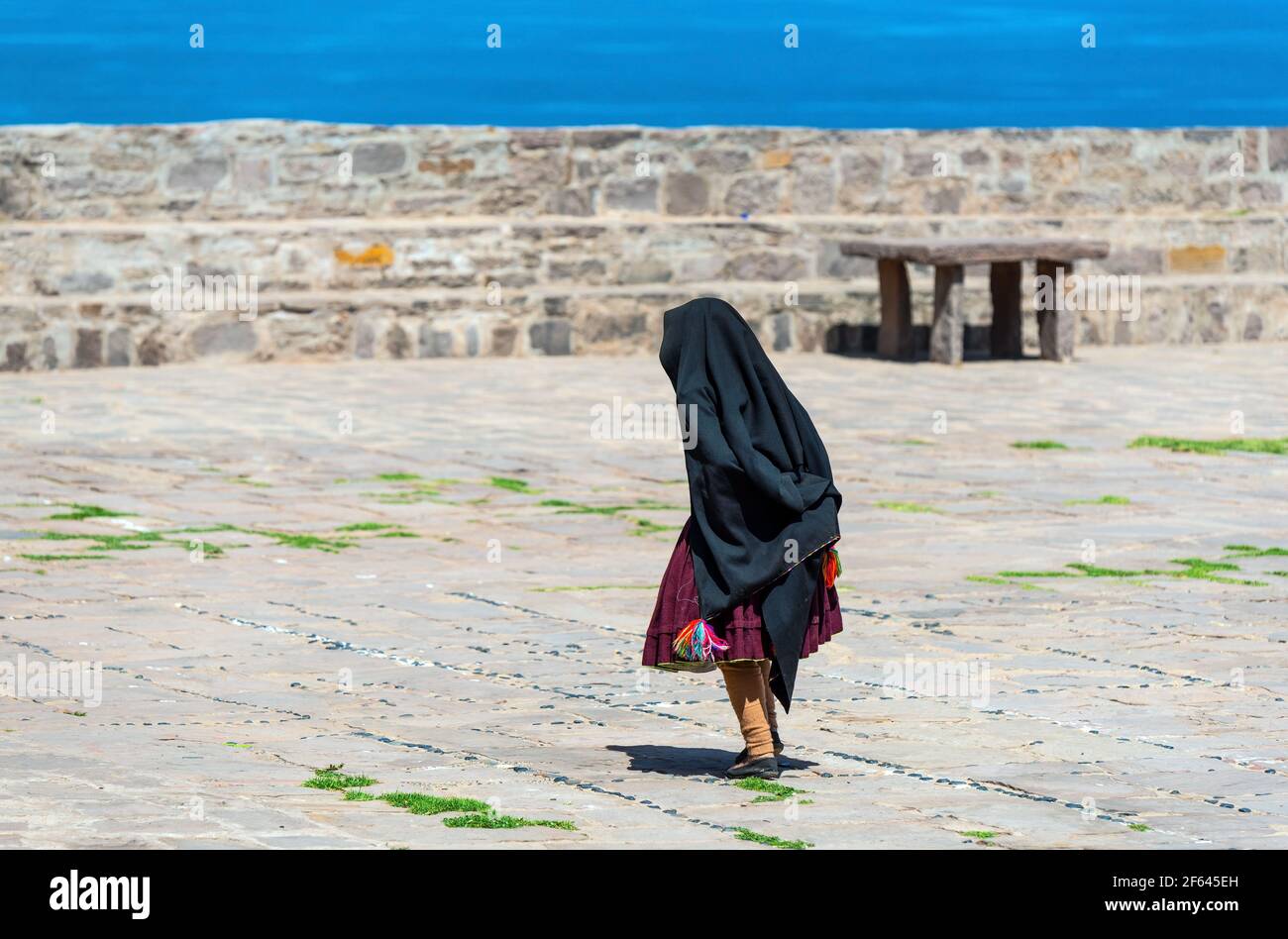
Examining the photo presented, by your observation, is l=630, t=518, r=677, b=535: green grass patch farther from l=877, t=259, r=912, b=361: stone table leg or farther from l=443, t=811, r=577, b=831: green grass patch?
l=877, t=259, r=912, b=361: stone table leg

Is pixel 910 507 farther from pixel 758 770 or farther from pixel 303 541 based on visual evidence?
pixel 758 770

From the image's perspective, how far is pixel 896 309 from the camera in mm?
14797

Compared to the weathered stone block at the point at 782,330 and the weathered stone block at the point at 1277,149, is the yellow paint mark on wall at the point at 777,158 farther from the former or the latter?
the weathered stone block at the point at 1277,149

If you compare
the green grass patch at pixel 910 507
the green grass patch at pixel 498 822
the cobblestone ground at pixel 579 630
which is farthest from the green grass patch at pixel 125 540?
the green grass patch at pixel 498 822

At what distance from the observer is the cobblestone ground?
4.50 meters

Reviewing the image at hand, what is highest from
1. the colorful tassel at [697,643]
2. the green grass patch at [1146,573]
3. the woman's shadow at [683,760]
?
the colorful tassel at [697,643]

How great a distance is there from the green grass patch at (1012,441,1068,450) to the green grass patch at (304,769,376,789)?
6.31 metres

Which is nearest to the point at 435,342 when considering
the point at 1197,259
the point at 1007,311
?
the point at 1007,311

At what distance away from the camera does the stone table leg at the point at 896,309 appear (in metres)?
14.7

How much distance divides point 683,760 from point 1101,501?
4.34m

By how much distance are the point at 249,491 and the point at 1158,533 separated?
3.80m

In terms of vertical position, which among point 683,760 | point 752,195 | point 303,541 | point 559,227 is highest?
point 752,195

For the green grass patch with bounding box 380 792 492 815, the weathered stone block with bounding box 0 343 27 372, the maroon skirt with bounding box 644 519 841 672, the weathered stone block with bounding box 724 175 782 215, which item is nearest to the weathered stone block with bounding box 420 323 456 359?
the weathered stone block with bounding box 724 175 782 215

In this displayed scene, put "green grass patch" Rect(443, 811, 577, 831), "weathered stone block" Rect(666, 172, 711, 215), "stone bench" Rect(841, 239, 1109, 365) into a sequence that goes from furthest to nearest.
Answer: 1. "weathered stone block" Rect(666, 172, 711, 215)
2. "stone bench" Rect(841, 239, 1109, 365)
3. "green grass patch" Rect(443, 811, 577, 831)
